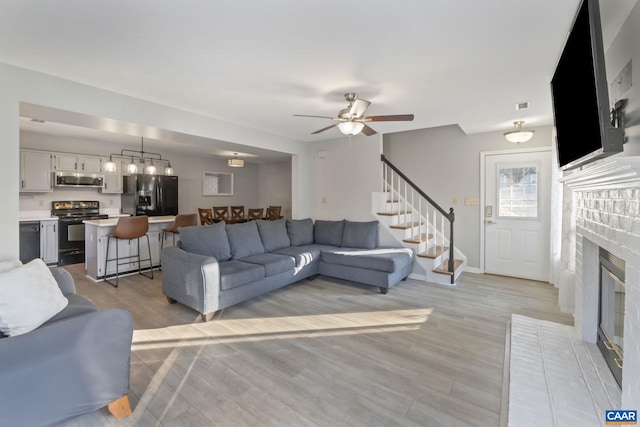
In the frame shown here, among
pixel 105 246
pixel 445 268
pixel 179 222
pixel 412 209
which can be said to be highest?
pixel 412 209

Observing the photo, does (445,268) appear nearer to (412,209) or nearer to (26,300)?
(412,209)

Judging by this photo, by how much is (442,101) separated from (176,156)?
6.46 metres

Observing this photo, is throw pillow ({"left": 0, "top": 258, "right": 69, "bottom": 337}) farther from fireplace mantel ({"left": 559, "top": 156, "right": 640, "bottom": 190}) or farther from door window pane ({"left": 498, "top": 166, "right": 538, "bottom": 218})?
door window pane ({"left": 498, "top": 166, "right": 538, "bottom": 218})

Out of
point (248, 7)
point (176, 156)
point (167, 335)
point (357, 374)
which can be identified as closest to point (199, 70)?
point (248, 7)

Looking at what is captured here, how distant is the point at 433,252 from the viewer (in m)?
4.74

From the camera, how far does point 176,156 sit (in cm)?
741

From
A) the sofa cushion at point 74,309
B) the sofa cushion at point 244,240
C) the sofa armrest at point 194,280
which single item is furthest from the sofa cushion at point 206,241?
the sofa cushion at point 74,309

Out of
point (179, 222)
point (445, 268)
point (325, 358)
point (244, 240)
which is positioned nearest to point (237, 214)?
point (179, 222)

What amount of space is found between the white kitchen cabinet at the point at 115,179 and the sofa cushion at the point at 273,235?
3.92 metres

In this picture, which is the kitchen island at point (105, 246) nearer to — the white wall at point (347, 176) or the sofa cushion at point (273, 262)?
the sofa cushion at point (273, 262)

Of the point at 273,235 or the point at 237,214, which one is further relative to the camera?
the point at 237,214

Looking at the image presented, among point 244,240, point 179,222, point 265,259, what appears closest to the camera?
point 265,259

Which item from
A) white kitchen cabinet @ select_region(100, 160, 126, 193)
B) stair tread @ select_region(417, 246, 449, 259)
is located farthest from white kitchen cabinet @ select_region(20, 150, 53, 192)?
stair tread @ select_region(417, 246, 449, 259)

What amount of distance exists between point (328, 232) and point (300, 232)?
497mm
